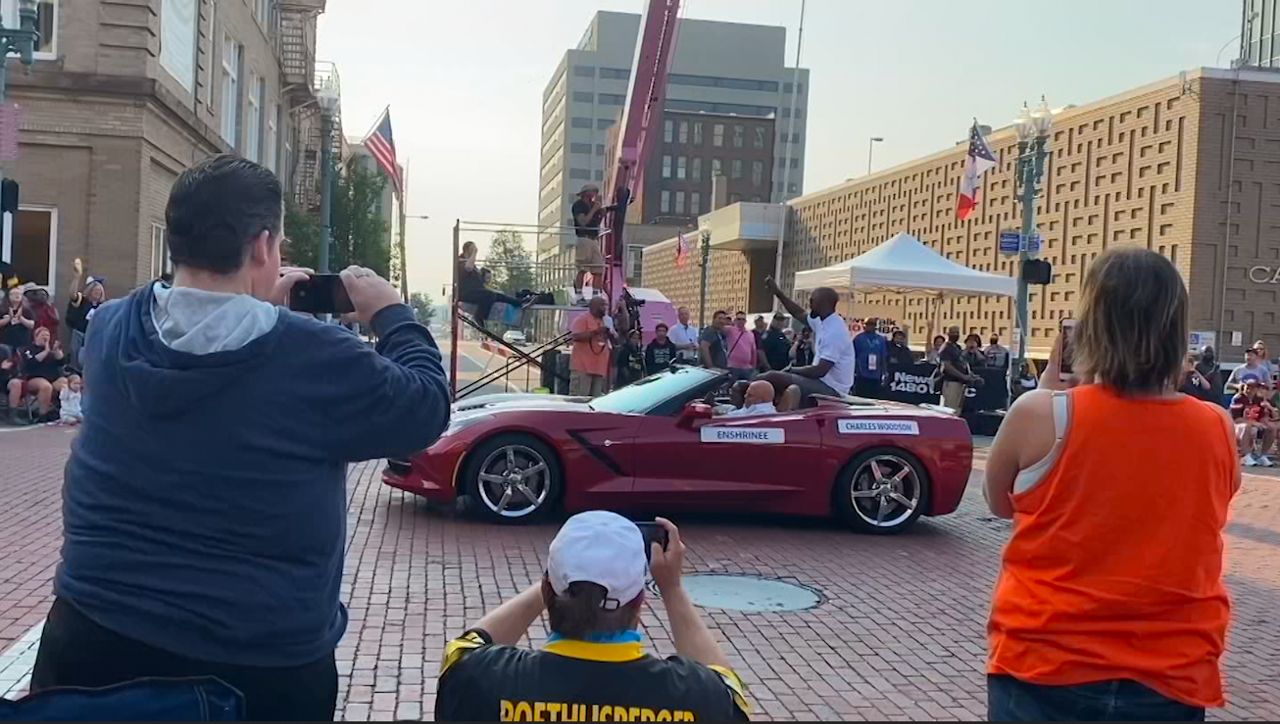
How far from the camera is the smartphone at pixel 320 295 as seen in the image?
2.49 m

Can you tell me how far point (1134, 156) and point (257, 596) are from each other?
2996cm

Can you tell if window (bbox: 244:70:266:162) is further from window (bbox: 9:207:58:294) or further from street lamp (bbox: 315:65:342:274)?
window (bbox: 9:207:58:294)

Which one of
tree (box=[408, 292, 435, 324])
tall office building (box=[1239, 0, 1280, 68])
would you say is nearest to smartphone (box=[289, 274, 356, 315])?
tree (box=[408, 292, 435, 324])

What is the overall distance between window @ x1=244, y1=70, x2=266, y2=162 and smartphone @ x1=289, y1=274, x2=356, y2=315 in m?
33.9

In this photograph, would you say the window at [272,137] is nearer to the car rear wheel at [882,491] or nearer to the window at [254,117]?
the window at [254,117]

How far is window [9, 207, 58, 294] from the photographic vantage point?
21.6 meters

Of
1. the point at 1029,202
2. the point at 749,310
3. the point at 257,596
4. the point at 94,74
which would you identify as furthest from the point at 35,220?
the point at 749,310

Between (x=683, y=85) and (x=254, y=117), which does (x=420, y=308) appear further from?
(x=683, y=85)

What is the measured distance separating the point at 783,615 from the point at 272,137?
3722 centimetres

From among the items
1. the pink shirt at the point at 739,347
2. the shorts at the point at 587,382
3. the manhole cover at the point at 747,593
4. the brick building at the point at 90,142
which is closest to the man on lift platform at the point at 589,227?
the pink shirt at the point at 739,347

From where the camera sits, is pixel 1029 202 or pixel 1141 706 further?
pixel 1029 202

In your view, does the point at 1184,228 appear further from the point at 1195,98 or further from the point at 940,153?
the point at 940,153

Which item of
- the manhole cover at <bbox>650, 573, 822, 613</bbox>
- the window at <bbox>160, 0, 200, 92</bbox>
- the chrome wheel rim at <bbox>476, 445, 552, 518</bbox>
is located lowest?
the manhole cover at <bbox>650, 573, 822, 613</bbox>

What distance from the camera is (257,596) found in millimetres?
2094
